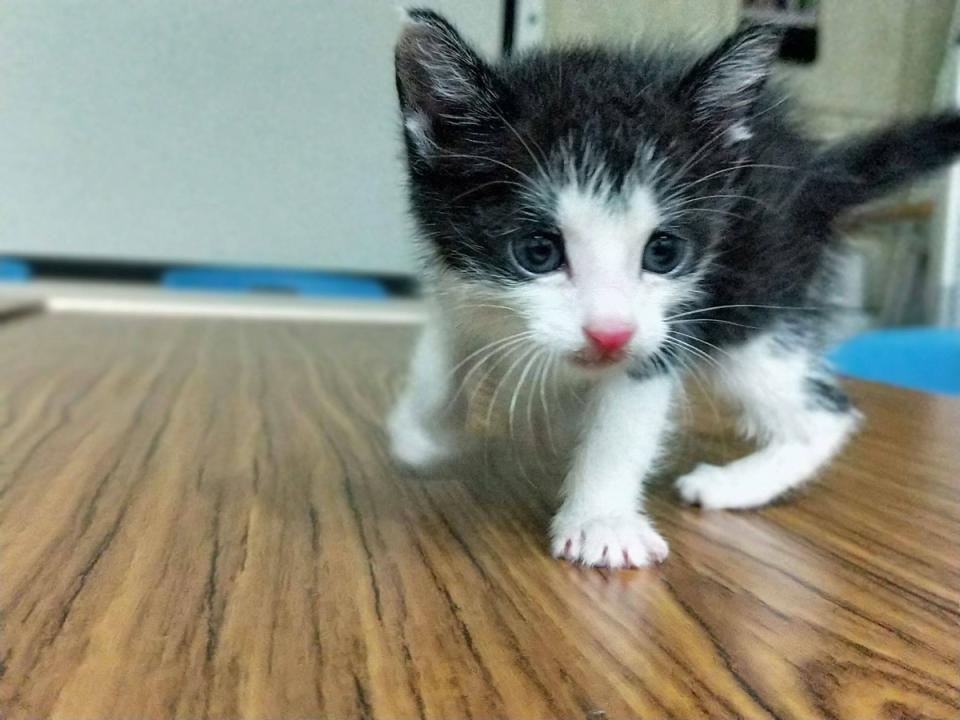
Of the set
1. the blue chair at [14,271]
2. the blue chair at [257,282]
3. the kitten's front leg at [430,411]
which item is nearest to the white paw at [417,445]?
the kitten's front leg at [430,411]

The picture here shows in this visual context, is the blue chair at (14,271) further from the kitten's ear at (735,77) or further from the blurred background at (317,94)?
the kitten's ear at (735,77)

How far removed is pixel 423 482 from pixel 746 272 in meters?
0.32

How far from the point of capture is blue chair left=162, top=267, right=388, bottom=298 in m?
1.85

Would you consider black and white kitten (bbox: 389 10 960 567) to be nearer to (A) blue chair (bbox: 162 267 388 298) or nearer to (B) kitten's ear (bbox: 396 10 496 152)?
(B) kitten's ear (bbox: 396 10 496 152)

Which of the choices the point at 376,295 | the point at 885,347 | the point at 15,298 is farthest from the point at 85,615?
the point at 15,298

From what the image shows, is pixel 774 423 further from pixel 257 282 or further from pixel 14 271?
pixel 14 271

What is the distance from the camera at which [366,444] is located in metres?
0.88

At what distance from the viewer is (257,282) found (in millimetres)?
2066

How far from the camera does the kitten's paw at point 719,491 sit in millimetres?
745

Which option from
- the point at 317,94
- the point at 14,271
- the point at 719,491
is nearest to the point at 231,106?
the point at 317,94

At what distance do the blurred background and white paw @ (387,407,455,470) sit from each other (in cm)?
16

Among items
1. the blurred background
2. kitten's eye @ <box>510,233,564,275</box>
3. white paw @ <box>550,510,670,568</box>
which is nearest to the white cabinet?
the blurred background

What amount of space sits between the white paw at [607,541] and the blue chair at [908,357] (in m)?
1.08

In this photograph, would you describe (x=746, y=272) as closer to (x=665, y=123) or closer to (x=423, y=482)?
(x=665, y=123)
